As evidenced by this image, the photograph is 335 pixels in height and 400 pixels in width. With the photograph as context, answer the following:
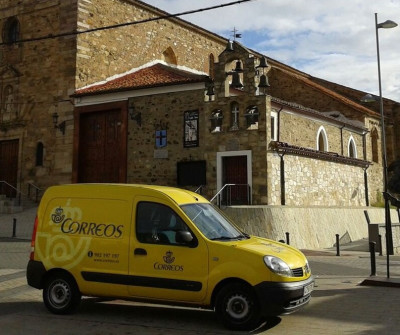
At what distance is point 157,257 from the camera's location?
647cm

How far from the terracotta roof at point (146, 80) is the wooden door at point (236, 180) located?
3909 mm

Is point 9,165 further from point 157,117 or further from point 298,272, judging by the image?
point 298,272

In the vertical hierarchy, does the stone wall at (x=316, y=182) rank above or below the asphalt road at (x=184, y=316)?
above

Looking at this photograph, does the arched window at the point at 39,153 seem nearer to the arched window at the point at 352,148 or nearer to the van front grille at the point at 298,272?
the arched window at the point at 352,148

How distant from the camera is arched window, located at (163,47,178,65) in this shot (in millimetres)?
29047

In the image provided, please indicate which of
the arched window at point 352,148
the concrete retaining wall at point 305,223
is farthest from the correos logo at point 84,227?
the arched window at point 352,148

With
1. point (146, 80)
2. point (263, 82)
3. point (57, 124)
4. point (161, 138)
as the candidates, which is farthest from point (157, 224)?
point (57, 124)

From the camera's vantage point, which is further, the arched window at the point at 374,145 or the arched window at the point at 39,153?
the arched window at the point at 374,145

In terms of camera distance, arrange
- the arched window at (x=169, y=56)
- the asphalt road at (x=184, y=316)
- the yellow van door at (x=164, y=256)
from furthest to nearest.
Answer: the arched window at (x=169, y=56)
the yellow van door at (x=164, y=256)
the asphalt road at (x=184, y=316)

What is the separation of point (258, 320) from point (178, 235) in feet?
4.96

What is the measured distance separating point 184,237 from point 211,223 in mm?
739

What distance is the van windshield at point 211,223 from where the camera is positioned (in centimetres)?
660

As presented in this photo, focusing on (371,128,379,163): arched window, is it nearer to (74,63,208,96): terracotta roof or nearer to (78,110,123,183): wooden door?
(74,63,208,96): terracotta roof

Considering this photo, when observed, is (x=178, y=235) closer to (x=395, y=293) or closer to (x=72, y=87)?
(x=395, y=293)
